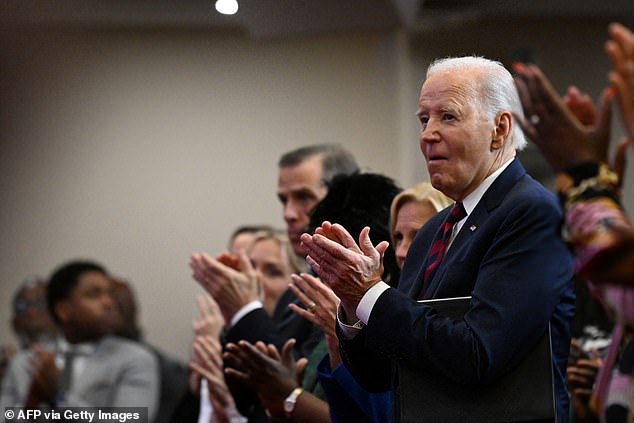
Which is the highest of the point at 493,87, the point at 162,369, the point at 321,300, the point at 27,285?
the point at 493,87

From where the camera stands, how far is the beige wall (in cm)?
691

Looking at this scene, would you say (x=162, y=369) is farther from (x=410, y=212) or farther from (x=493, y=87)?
(x=493, y=87)

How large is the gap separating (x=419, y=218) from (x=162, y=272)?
178 inches

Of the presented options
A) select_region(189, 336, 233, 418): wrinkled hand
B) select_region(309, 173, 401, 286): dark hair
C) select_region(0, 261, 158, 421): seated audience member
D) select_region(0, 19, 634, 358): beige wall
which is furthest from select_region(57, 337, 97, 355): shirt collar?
select_region(309, 173, 401, 286): dark hair

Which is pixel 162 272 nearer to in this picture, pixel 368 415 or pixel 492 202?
pixel 368 415

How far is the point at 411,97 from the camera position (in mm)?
6602

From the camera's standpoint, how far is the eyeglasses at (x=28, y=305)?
6.31m

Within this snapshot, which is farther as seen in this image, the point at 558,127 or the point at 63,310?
the point at 63,310

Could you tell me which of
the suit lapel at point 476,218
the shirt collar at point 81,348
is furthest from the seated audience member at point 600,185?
the shirt collar at point 81,348

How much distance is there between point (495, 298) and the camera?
6.75 feet

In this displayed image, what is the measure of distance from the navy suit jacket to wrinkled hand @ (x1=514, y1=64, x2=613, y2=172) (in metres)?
0.22

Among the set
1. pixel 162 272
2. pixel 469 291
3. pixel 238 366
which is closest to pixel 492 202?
pixel 469 291

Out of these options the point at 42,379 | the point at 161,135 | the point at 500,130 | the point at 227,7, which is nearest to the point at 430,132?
the point at 500,130

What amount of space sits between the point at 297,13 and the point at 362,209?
3.54m
